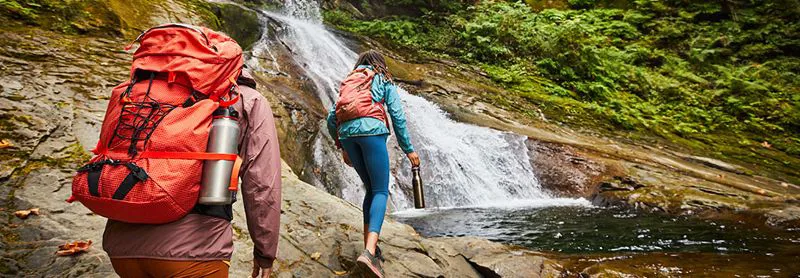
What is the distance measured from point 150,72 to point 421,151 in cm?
805

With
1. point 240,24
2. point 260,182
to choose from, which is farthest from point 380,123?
point 240,24

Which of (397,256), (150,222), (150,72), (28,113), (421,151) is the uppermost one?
(150,72)

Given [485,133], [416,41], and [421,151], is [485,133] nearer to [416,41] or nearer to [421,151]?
[421,151]

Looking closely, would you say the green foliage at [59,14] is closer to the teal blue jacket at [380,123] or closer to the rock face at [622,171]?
the teal blue jacket at [380,123]

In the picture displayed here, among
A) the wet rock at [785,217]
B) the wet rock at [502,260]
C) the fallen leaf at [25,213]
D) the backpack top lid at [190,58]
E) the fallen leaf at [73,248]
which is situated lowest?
the wet rock at [785,217]

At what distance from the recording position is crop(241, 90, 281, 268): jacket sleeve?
6.02 feet

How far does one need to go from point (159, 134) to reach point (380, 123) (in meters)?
1.90

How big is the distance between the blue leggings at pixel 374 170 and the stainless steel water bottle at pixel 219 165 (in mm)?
1612

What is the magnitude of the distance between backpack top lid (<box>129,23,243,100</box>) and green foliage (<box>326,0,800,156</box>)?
1279 centimetres

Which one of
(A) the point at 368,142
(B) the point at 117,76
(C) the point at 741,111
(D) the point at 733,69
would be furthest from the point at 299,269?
(D) the point at 733,69

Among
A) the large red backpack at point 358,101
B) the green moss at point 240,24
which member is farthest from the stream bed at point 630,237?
the green moss at point 240,24

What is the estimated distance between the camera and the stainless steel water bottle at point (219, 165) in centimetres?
166

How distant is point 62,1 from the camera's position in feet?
24.3

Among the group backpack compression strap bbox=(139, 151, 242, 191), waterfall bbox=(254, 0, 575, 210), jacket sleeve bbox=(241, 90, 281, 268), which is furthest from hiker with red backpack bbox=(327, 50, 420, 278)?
waterfall bbox=(254, 0, 575, 210)
